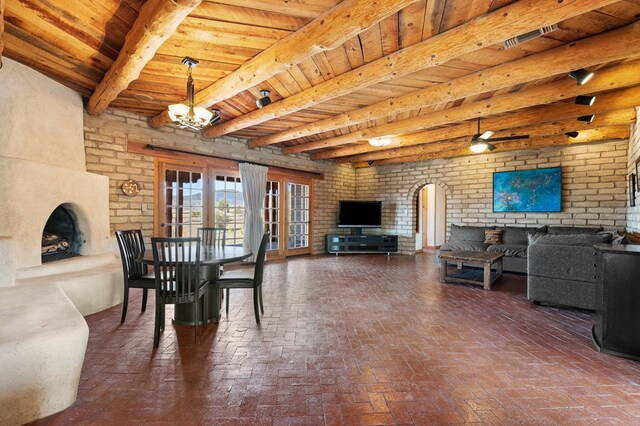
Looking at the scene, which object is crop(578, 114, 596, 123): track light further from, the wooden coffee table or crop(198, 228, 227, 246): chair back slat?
crop(198, 228, 227, 246): chair back slat

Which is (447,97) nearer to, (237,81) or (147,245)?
(237,81)

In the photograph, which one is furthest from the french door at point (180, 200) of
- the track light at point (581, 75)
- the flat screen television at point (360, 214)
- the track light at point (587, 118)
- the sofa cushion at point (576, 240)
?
the track light at point (587, 118)

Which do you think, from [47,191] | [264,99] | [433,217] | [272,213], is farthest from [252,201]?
[433,217]

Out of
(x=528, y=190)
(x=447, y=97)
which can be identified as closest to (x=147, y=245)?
(x=447, y=97)

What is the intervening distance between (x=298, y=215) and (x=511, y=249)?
4.54 meters

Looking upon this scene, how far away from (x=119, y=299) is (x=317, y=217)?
194 inches

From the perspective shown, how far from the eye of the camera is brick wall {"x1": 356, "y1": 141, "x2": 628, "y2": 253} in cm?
545

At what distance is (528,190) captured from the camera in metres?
6.22

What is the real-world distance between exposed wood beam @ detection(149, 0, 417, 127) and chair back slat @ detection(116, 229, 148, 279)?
1.82 metres

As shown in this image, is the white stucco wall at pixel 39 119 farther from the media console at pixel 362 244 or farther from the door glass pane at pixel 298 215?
the media console at pixel 362 244

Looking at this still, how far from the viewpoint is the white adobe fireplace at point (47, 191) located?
9.43ft

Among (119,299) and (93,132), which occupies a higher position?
(93,132)

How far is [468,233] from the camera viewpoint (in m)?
6.45

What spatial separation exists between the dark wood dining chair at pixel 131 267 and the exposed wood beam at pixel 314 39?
6.02 ft
